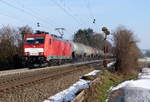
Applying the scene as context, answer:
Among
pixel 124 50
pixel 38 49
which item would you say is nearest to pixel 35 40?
pixel 38 49

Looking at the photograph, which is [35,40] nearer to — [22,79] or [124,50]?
[22,79]

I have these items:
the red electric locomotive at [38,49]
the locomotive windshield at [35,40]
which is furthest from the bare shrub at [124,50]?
the locomotive windshield at [35,40]

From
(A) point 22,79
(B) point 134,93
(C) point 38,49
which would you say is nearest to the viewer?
(B) point 134,93

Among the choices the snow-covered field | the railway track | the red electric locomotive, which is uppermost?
the red electric locomotive

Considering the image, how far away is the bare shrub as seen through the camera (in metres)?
45.0

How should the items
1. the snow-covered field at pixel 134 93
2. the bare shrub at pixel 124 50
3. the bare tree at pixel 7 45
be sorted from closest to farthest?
the snow-covered field at pixel 134 93
the bare tree at pixel 7 45
the bare shrub at pixel 124 50

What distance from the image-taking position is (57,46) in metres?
37.9

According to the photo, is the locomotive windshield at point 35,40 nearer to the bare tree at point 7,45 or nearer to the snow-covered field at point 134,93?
the bare tree at point 7,45

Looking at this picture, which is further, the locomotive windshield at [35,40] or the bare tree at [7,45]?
the bare tree at [7,45]

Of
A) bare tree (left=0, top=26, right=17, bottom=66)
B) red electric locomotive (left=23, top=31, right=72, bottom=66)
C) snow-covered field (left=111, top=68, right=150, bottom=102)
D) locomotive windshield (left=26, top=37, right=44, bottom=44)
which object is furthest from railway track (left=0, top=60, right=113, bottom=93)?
bare tree (left=0, top=26, right=17, bottom=66)

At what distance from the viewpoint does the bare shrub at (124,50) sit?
4497 centimetres

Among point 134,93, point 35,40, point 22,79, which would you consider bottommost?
point 134,93

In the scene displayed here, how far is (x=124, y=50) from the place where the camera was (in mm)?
46031

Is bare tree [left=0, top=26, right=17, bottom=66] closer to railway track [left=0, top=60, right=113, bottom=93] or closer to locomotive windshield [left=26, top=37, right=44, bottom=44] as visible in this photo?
locomotive windshield [left=26, top=37, right=44, bottom=44]
